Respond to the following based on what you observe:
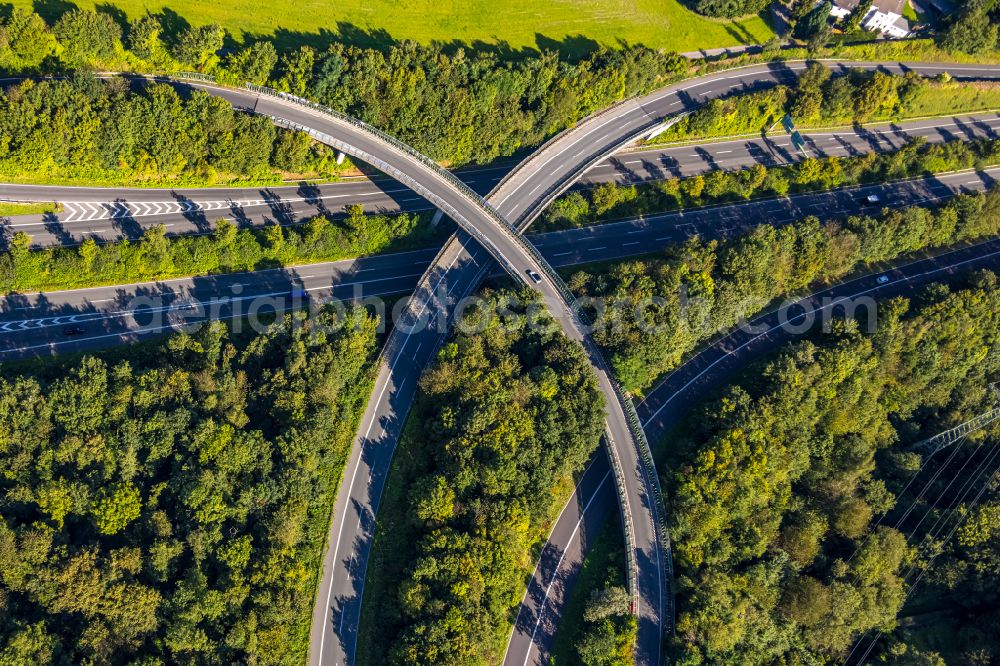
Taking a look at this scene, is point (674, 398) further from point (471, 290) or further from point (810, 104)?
point (810, 104)

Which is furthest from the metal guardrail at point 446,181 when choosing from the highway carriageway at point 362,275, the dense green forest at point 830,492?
the dense green forest at point 830,492

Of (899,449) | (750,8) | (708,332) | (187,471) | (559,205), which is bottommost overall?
(187,471)

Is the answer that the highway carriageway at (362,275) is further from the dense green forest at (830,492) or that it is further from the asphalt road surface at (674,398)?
the dense green forest at (830,492)

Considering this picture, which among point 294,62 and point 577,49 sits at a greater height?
point 577,49

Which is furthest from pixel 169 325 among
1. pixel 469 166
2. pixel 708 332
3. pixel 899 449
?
pixel 899 449

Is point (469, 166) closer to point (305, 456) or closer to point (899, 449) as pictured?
point (305, 456)

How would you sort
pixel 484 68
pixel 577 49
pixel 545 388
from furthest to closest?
pixel 577 49 < pixel 484 68 < pixel 545 388

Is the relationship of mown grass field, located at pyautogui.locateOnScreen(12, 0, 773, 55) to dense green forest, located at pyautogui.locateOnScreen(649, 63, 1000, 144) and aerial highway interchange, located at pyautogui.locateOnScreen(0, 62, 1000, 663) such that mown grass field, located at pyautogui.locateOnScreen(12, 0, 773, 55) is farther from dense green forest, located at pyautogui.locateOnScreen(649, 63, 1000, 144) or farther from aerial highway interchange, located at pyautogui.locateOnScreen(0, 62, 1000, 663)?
dense green forest, located at pyautogui.locateOnScreen(649, 63, 1000, 144)
